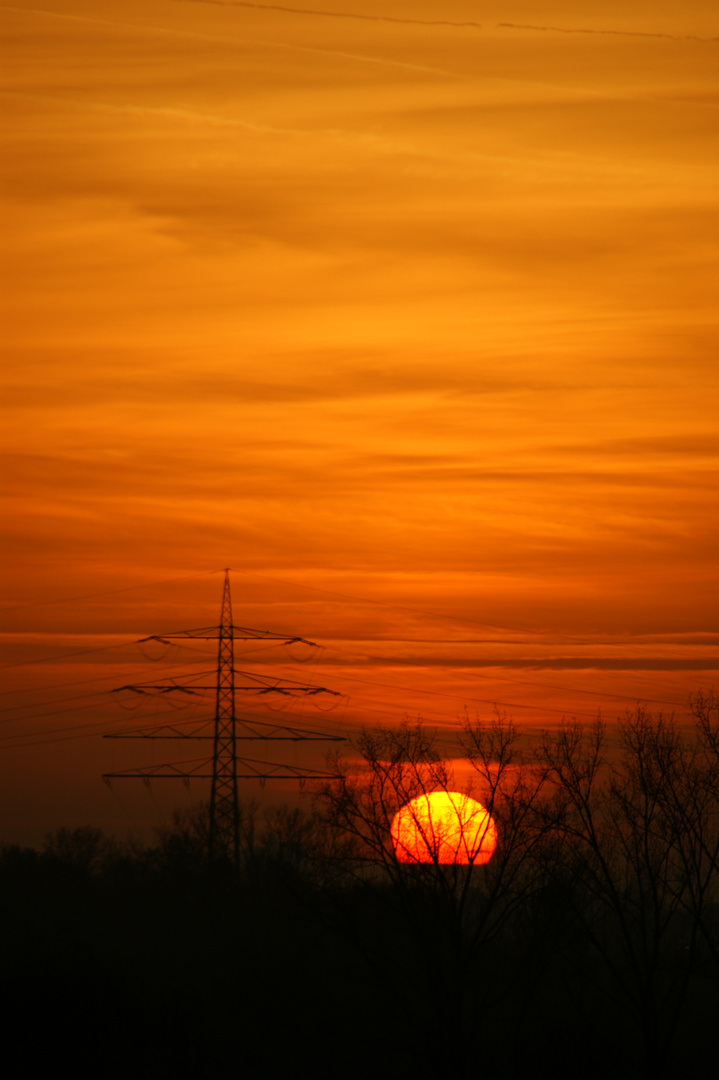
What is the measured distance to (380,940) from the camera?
38062 mm

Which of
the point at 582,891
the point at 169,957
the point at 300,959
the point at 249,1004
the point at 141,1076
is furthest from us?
the point at 169,957

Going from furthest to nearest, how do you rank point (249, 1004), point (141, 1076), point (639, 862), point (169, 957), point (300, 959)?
1. point (169, 957)
2. point (300, 959)
3. point (249, 1004)
4. point (639, 862)
5. point (141, 1076)

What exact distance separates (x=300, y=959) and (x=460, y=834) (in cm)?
1466

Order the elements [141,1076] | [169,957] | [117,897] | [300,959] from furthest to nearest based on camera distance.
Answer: [117,897] → [169,957] → [300,959] → [141,1076]

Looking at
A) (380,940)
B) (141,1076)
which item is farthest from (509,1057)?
(141,1076)

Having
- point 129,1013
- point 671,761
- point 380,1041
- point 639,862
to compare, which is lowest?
point 380,1041

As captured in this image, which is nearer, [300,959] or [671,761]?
[671,761]

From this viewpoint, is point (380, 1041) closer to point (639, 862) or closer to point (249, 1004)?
point (249, 1004)

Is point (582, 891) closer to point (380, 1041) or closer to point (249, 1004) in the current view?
point (380, 1041)

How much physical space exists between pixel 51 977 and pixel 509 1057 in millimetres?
13800

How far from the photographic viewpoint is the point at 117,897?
67000 millimetres

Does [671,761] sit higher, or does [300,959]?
[671,761]

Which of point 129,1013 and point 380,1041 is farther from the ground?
point 129,1013

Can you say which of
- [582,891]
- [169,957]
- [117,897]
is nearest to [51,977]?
[582,891]
